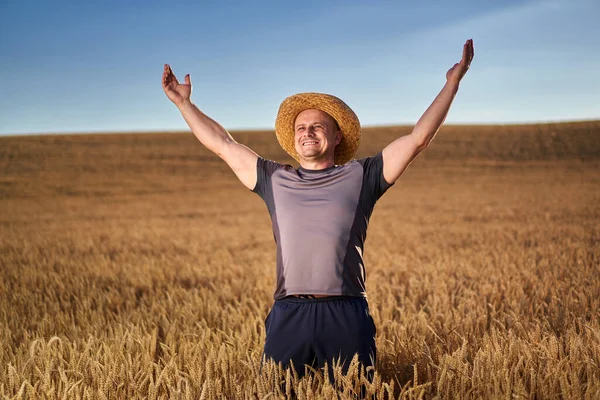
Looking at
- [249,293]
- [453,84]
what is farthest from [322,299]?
[249,293]

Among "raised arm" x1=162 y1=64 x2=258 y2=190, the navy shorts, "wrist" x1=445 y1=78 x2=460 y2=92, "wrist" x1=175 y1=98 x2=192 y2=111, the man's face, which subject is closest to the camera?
the navy shorts

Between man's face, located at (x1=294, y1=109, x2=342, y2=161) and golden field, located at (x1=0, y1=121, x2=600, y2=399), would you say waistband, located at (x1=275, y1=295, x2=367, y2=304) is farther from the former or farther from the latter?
man's face, located at (x1=294, y1=109, x2=342, y2=161)

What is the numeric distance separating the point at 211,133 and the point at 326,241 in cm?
94

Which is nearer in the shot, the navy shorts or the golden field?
the navy shorts

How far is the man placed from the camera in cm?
240

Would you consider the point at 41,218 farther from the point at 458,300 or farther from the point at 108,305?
the point at 458,300

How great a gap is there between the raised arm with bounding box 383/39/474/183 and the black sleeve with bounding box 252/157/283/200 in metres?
0.61

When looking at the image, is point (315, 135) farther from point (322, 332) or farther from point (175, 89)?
point (322, 332)

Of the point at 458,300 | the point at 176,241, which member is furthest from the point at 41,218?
the point at 458,300

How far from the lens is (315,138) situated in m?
2.67

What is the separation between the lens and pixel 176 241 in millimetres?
11117

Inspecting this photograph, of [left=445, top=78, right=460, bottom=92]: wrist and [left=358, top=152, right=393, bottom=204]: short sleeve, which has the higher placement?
[left=445, top=78, right=460, bottom=92]: wrist

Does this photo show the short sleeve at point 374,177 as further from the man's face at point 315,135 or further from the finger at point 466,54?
the finger at point 466,54

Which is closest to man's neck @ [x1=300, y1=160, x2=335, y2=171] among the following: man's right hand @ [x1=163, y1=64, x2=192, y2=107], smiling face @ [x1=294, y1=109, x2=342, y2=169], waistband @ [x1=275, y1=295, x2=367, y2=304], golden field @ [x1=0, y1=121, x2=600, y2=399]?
smiling face @ [x1=294, y1=109, x2=342, y2=169]
